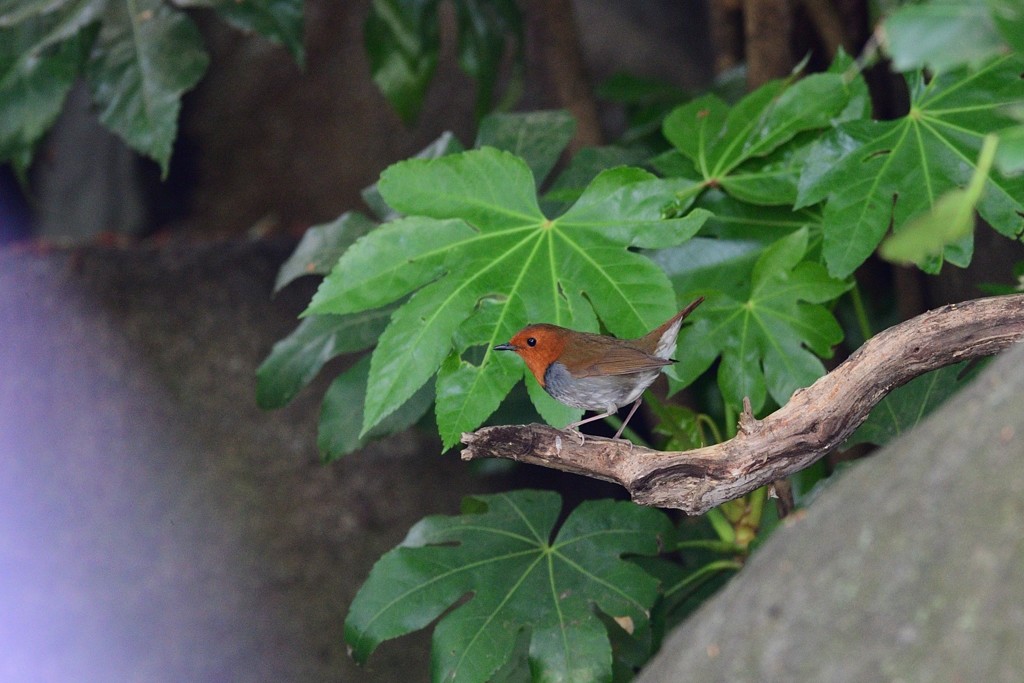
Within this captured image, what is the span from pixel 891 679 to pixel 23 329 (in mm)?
3207

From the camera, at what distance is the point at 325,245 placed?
2.27 m

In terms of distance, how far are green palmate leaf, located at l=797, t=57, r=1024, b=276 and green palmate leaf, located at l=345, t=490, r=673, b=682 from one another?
79 cm

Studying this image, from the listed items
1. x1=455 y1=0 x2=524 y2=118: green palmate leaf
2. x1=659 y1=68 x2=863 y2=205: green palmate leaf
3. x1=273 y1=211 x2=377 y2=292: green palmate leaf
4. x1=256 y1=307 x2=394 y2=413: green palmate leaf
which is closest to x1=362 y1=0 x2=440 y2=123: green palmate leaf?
x1=455 y1=0 x2=524 y2=118: green palmate leaf

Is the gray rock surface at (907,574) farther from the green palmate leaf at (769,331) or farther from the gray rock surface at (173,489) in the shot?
the gray rock surface at (173,489)

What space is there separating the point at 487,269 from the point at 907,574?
1050 mm

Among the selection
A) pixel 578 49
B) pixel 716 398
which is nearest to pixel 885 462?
pixel 716 398

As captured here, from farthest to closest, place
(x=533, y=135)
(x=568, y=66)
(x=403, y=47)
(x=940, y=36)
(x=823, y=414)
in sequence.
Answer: (x=568, y=66) < (x=403, y=47) < (x=533, y=135) < (x=823, y=414) < (x=940, y=36)

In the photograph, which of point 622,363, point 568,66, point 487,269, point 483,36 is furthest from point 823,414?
point 568,66

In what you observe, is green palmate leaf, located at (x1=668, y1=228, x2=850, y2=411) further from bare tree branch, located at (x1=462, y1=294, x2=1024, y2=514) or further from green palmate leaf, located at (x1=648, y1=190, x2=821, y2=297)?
bare tree branch, located at (x1=462, y1=294, x2=1024, y2=514)

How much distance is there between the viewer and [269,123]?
4578 millimetres

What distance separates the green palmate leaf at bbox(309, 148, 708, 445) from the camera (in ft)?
5.41

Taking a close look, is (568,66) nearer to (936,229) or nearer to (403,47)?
(403,47)

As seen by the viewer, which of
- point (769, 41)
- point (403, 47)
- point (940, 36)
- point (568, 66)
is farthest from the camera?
point (568, 66)

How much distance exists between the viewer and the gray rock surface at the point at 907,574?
0.84m
